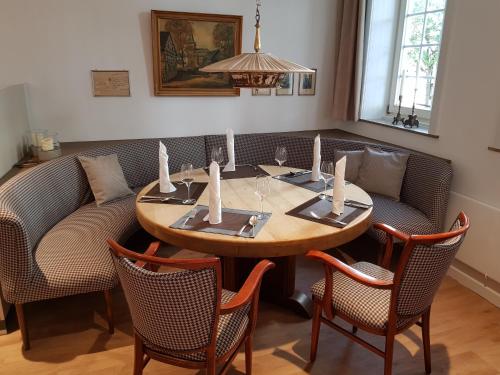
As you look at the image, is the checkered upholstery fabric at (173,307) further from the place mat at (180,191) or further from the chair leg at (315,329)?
the place mat at (180,191)

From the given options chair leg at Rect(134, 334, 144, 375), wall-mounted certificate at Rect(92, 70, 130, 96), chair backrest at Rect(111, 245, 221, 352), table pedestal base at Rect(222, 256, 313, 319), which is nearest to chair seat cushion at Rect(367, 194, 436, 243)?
table pedestal base at Rect(222, 256, 313, 319)

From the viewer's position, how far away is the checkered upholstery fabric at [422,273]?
5.40 feet

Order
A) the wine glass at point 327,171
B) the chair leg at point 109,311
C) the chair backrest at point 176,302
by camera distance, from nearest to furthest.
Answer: the chair backrest at point 176,302 < the chair leg at point 109,311 < the wine glass at point 327,171

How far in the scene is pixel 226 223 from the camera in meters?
2.07

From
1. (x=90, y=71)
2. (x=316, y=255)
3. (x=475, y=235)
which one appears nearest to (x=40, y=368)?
(x=316, y=255)

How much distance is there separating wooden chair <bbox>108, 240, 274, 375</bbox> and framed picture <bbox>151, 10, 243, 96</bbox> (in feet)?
8.34

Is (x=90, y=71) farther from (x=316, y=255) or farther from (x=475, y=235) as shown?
(x=475, y=235)

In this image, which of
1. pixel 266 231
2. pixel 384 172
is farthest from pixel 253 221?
pixel 384 172

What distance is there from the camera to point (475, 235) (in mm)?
2883

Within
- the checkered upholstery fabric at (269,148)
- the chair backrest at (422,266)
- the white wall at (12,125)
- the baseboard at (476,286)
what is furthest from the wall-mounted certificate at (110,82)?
the baseboard at (476,286)

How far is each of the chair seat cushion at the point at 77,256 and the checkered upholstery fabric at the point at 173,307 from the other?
719 mm

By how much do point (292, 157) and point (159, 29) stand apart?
1.74 metres

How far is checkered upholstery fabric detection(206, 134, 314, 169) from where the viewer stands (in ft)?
12.9

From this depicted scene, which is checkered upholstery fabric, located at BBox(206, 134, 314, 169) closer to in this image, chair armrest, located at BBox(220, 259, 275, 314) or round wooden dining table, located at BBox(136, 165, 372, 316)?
round wooden dining table, located at BBox(136, 165, 372, 316)
